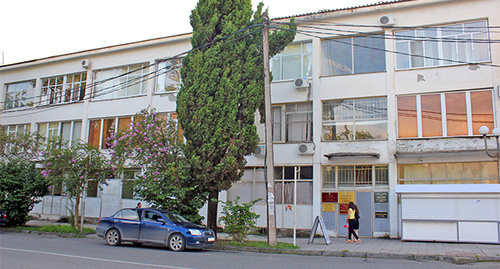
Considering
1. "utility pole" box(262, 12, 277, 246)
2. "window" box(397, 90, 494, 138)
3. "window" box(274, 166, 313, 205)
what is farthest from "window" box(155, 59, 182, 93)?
"window" box(397, 90, 494, 138)

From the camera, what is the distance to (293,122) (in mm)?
19109

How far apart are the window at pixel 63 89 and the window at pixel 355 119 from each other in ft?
50.9

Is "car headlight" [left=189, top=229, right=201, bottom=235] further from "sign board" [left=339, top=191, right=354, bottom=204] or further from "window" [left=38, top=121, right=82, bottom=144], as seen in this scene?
"window" [left=38, top=121, right=82, bottom=144]

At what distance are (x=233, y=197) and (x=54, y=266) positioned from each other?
37.8ft

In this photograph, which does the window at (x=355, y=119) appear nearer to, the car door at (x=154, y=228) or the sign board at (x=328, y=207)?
the sign board at (x=328, y=207)

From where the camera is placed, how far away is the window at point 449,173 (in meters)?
15.7

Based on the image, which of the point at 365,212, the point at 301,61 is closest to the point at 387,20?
the point at 301,61

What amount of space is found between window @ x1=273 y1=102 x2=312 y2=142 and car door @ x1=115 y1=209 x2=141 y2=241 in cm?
809

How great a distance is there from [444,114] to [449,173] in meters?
2.40

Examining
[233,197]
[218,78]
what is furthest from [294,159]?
[218,78]

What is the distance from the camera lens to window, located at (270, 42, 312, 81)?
19359mm

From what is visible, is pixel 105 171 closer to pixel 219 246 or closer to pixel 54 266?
pixel 219 246

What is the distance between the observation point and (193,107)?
14938 millimetres

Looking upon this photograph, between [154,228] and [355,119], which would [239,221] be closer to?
[154,228]
